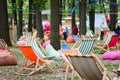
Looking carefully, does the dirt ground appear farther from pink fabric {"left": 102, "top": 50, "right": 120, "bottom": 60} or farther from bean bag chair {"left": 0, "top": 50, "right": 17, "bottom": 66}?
pink fabric {"left": 102, "top": 50, "right": 120, "bottom": 60}

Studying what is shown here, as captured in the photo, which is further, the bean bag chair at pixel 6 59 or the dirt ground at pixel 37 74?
the bean bag chair at pixel 6 59

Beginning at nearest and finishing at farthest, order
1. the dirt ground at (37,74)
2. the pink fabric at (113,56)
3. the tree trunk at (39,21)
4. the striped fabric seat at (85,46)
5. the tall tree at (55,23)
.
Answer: the dirt ground at (37,74) → the striped fabric seat at (85,46) → the pink fabric at (113,56) → the tall tree at (55,23) → the tree trunk at (39,21)

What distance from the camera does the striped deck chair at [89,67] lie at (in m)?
7.21

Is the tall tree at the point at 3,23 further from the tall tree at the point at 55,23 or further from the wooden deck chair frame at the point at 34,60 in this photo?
the wooden deck chair frame at the point at 34,60

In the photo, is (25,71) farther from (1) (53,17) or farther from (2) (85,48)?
(1) (53,17)

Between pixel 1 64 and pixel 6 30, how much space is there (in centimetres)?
1005

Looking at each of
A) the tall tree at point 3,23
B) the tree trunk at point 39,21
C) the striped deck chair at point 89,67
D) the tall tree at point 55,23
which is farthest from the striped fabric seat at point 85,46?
the tree trunk at point 39,21

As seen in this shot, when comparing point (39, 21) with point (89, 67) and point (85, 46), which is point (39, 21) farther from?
point (89, 67)

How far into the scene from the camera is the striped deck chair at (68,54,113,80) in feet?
23.6

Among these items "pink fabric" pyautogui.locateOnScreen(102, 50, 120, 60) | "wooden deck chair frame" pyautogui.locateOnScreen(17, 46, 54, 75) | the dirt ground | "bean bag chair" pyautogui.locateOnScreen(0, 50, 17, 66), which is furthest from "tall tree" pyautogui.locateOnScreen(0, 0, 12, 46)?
"wooden deck chair frame" pyautogui.locateOnScreen(17, 46, 54, 75)

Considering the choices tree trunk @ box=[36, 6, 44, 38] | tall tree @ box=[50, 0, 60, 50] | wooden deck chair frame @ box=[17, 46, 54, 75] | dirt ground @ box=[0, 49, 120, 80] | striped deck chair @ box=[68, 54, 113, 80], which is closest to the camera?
striped deck chair @ box=[68, 54, 113, 80]

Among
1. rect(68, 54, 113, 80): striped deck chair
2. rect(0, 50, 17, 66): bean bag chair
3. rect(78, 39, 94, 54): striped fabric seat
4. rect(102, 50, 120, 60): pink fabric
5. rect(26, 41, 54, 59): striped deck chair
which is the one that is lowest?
rect(102, 50, 120, 60): pink fabric

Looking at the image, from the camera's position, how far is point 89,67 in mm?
7445

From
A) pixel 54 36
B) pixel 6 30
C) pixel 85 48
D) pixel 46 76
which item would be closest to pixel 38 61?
pixel 46 76
